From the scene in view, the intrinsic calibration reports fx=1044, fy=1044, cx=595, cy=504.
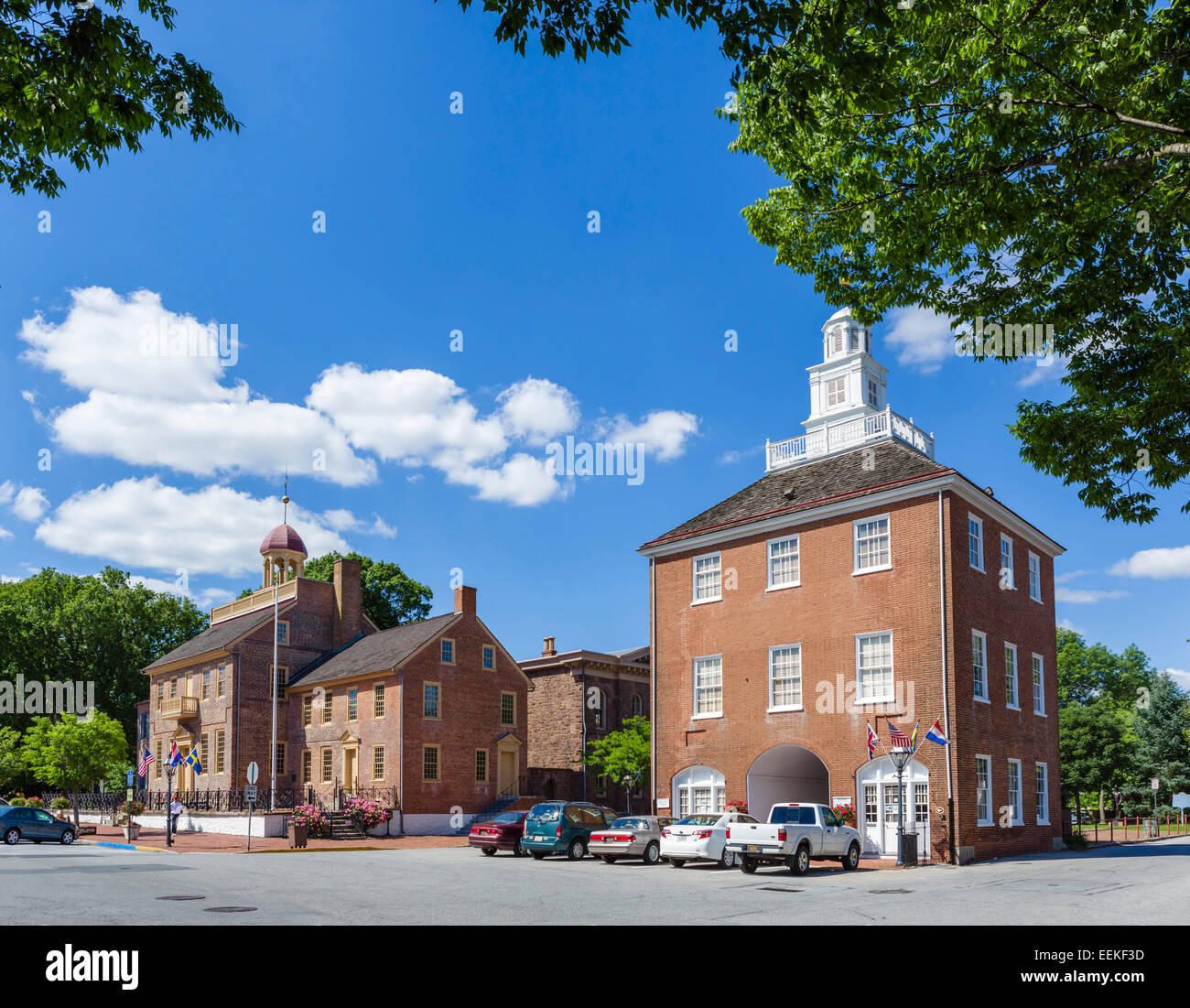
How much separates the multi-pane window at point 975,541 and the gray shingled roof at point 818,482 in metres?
2.26

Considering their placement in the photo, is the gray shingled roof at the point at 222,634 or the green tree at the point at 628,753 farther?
the gray shingled roof at the point at 222,634

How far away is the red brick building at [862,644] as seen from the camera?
3069 centimetres

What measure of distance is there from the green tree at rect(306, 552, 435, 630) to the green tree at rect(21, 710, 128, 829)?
22.3m

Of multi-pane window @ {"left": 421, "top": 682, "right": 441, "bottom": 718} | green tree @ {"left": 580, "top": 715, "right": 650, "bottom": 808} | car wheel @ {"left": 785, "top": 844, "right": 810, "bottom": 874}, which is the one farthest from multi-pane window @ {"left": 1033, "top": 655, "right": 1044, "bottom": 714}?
multi-pane window @ {"left": 421, "top": 682, "right": 441, "bottom": 718}

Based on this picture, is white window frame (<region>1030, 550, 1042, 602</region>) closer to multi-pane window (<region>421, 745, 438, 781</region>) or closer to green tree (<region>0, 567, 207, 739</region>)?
multi-pane window (<region>421, 745, 438, 781</region>)

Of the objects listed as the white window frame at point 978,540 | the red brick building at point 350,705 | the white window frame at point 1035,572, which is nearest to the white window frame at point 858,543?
the white window frame at point 978,540

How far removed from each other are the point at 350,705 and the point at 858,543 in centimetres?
2727

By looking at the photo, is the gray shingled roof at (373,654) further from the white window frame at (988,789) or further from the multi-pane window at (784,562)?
the white window frame at (988,789)

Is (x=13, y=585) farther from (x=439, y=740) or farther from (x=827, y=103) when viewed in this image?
(x=827, y=103)

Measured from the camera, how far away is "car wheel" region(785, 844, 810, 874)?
2438 cm

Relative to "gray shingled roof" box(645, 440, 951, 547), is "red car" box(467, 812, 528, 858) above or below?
below

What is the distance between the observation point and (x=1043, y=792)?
3616 cm

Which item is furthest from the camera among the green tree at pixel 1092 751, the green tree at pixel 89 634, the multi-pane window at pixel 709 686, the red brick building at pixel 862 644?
the green tree at pixel 89 634

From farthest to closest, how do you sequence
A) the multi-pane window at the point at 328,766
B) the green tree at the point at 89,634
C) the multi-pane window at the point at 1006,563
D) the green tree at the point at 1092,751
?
1. the green tree at the point at 89,634
2. the green tree at the point at 1092,751
3. the multi-pane window at the point at 328,766
4. the multi-pane window at the point at 1006,563
